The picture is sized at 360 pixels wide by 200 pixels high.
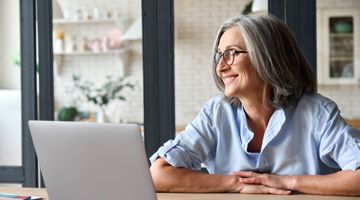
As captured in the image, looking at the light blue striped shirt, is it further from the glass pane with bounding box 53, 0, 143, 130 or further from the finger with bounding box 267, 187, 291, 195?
the glass pane with bounding box 53, 0, 143, 130

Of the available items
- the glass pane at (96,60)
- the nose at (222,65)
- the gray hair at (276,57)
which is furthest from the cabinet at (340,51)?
the nose at (222,65)

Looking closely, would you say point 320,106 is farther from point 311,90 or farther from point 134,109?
point 134,109

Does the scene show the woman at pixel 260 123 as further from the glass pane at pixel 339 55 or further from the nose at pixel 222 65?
the glass pane at pixel 339 55

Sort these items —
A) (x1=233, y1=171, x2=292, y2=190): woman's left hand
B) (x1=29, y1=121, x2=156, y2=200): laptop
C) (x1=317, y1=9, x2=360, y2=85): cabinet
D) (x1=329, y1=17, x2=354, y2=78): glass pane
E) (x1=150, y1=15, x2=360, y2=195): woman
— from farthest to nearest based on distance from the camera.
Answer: (x1=329, y1=17, x2=354, y2=78): glass pane < (x1=317, y1=9, x2=360, y2=85): cabinet < (x1=150, y1=15, x2=360, y2=195): woman < (x1=233, y1=171, x2=292, y2=190): woman's left hand < (x1=29, y1=121, x2=156, y2=200): laptop

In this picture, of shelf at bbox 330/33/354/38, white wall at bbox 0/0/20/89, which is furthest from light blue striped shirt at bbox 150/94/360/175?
shelf at bbox 330/33/354/38

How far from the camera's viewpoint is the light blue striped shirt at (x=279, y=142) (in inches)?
82.5

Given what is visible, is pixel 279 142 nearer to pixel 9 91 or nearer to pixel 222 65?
pixel 222 65

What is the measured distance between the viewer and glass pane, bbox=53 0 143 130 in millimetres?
4902

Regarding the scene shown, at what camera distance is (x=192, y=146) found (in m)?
2.18

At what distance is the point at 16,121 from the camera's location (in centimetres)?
378

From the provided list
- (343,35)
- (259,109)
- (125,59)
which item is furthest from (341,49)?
(259,109)

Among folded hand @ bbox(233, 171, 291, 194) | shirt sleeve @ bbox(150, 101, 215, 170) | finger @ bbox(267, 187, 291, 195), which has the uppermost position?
shirt sleeve @ bbox(150, 101, 215, 170)

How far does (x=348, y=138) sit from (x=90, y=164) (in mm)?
975

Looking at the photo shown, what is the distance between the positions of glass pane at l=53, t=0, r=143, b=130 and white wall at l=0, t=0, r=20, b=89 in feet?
1.43
